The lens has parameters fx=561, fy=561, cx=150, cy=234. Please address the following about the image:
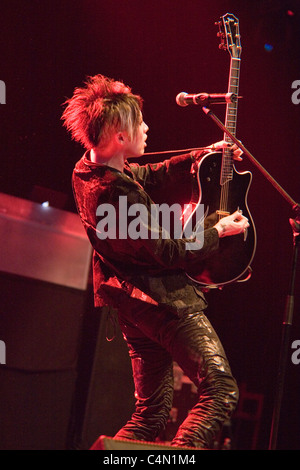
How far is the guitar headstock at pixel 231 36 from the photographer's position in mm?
3336

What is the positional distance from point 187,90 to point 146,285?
3.16 metres

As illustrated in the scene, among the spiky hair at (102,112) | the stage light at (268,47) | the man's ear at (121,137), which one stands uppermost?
the stage light at (268,47)

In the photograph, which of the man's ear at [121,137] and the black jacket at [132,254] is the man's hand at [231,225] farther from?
the man's ear at [121,137]

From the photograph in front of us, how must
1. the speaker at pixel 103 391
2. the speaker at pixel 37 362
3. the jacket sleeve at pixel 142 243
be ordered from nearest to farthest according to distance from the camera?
the jacket sleeve at pixel 142 243 → the speaker at pixel 37 362 → the speaker at pixel 103 391

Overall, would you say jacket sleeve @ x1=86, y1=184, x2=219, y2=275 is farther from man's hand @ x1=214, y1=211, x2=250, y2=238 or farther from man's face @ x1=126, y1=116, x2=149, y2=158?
man's face @ x1=126, y1=116, x2=149, y2=158

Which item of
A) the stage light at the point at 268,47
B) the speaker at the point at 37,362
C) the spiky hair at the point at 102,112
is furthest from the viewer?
the stage light at the point at 268,47

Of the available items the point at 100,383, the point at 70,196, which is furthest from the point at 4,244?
the point at 100,383

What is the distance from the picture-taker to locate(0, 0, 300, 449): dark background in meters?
4.57

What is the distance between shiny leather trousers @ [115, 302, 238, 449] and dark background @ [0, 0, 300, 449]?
237 centimetres

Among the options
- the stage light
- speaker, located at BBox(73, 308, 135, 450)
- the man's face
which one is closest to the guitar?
the man's face

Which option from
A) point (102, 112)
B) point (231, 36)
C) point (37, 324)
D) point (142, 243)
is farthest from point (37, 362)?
point (231, 36)

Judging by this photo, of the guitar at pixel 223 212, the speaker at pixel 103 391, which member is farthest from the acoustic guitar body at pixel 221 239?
the speaker at pixel 103 391

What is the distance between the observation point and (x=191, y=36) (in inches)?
207
